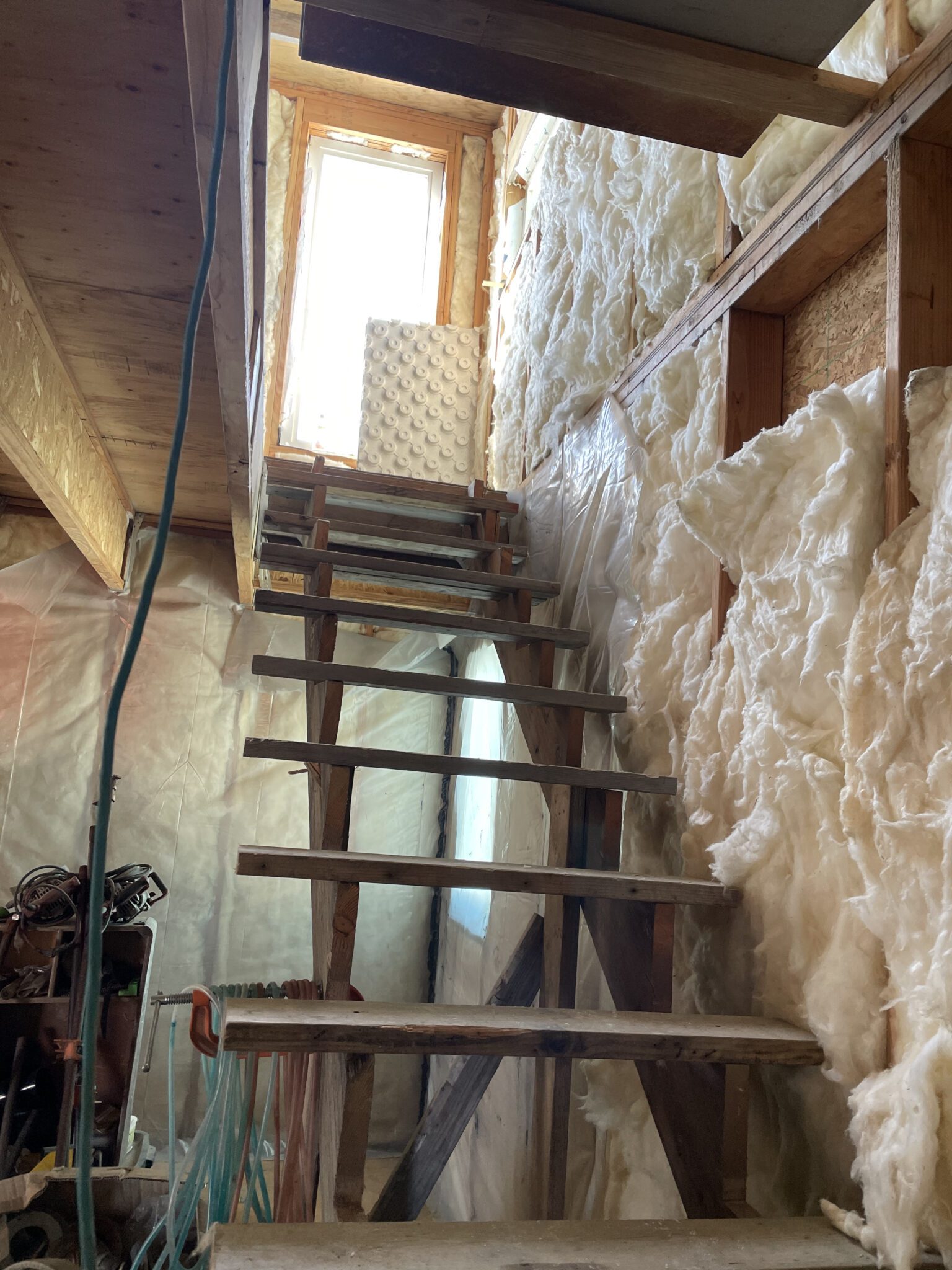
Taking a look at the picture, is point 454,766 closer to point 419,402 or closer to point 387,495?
point 387,495

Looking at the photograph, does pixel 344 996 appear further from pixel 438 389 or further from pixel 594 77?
pixel 438 389

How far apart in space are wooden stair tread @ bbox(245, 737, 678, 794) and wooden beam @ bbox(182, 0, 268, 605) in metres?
0.72

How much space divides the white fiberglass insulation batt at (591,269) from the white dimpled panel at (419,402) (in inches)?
28.2

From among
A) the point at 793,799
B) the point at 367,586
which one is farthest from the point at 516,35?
the point at 367,586

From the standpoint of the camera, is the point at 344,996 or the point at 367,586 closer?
the point at 344,996

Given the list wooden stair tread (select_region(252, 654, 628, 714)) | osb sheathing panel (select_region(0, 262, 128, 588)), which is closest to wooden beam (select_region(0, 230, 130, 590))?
osb sheathing panel (select_region(0, 262, 128, 588))

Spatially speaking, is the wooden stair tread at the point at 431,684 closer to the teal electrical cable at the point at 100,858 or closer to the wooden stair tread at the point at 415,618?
the wooden stair tread at the point at 415,618

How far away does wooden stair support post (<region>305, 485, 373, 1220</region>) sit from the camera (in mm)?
1149

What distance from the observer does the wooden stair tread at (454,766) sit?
5.29ft

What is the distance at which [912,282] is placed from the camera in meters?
1.33

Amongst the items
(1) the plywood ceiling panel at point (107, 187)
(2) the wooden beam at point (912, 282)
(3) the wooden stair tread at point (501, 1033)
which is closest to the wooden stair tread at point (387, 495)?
(1) the plywood ceiling panel at point (107, 187)

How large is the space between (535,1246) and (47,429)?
2.24m

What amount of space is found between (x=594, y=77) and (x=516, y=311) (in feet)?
8.25

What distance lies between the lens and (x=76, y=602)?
387cm
